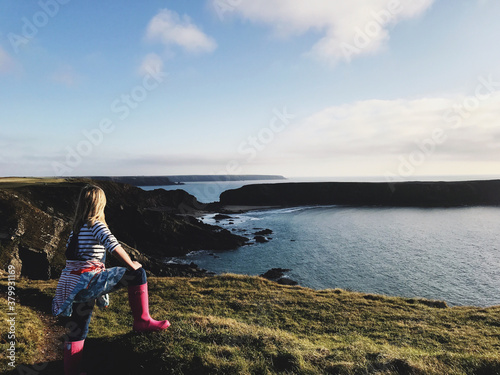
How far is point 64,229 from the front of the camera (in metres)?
26.0

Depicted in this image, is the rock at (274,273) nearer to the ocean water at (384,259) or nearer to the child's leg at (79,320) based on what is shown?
the ocean water at (384,259)

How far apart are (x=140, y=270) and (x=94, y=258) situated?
2.87ft

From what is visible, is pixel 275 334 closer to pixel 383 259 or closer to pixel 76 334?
pixel 76 334

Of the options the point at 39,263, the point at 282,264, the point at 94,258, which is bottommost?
the point at 282,264

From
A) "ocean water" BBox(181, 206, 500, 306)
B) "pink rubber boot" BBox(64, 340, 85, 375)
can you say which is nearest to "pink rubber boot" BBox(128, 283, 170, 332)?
"pink rubber boot" BBox(64, 340, 85, 375)

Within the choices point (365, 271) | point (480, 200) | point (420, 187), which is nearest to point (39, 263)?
point (365, 271)

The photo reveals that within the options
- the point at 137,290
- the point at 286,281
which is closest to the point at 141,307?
the point at 137,290

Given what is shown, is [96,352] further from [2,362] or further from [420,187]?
[420,187]

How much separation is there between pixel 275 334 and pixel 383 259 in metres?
42.4

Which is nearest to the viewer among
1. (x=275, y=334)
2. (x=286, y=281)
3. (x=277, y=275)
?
(x=275, y=334)

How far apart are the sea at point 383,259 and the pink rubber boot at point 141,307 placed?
95.6 ft

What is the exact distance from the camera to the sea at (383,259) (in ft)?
106

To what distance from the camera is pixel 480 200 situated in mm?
135625

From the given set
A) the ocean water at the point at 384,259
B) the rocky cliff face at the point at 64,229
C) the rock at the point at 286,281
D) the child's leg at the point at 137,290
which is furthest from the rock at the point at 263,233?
the child's leg at the point at 137,290
